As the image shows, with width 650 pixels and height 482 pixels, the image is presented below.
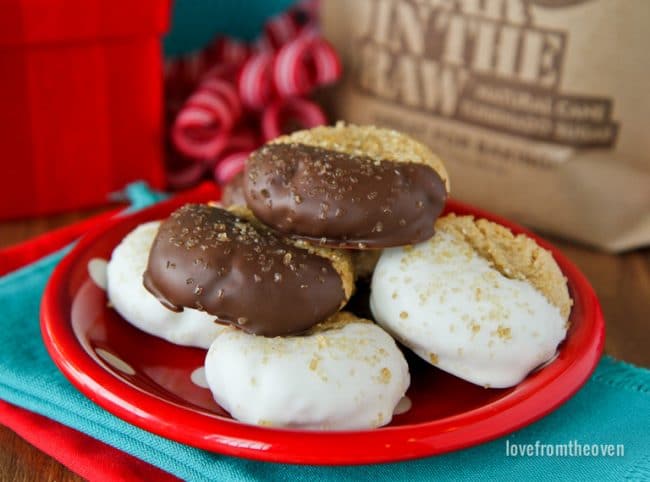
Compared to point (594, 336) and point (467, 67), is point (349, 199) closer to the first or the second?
point (594, 336)

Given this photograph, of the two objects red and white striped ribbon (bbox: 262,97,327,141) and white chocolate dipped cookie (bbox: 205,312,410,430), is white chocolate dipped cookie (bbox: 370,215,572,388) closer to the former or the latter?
white chocolate dipped cookie (bbox: 205,312,410,430)

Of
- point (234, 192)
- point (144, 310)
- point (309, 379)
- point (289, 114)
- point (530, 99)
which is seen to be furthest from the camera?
point (289, 114)

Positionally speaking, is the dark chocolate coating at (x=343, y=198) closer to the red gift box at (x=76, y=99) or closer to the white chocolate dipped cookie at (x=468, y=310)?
the white chocolate dipped cookie at (x=468, y=310)

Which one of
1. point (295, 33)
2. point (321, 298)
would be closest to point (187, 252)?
point (321, 298)

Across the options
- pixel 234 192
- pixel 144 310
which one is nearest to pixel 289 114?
pixel 234 192

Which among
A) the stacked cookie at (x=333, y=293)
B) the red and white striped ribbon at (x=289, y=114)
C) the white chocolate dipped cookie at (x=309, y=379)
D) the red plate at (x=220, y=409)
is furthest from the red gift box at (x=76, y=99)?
the white chocolate dipped cookie at (x=309, y=379)

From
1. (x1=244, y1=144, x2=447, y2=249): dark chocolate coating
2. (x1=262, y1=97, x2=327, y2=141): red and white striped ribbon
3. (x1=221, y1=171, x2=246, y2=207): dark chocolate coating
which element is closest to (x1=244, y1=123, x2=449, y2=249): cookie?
(x1=244, y1=144, x2=447, y2=249): dark chocolate coating

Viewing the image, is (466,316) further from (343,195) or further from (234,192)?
(234,192)
